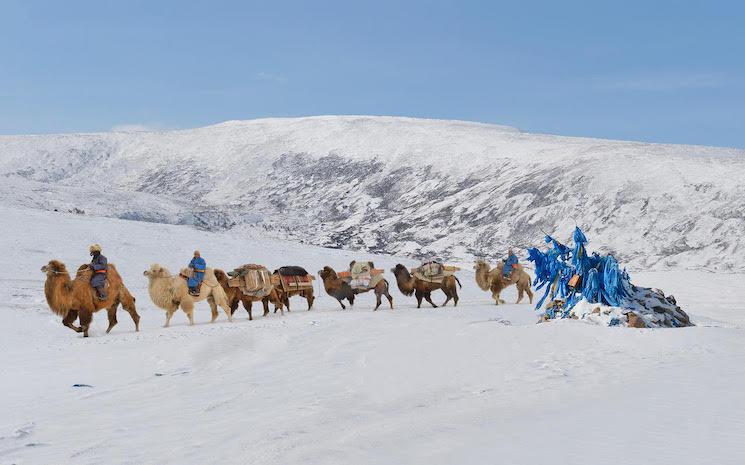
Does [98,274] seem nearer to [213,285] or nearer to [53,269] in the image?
[53,269]

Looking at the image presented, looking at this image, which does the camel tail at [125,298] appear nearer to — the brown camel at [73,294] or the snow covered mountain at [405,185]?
the brown camel at [73,294]

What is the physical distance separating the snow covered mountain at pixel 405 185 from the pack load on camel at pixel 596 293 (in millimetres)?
19074

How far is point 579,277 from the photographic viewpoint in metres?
14.4

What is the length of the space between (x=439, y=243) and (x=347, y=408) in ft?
111

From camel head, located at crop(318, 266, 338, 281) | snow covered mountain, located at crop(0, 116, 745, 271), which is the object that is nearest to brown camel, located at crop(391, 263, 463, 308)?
camel head, located at crop(318, 266, 338, 281)

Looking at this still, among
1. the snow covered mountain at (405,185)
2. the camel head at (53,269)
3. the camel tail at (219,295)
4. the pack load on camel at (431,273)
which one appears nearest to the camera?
the camel head at (53,269)

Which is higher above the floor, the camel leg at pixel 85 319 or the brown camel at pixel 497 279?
the brown camel at pixel 497 279

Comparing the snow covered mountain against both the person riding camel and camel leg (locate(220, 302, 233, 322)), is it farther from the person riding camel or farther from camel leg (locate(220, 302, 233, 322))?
the person riding camel

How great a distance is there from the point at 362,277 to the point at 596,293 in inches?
251

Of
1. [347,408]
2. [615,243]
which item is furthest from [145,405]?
[615,243]

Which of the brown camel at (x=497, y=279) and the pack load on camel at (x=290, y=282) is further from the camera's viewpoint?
the brown camel at (x=497, y=279)

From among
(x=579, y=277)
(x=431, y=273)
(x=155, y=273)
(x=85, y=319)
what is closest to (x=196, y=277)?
(x=155, y=273)

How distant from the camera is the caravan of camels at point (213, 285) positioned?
13781mm

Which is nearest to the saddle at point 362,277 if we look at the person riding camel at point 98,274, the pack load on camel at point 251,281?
the pack load on camel at point 251,281
